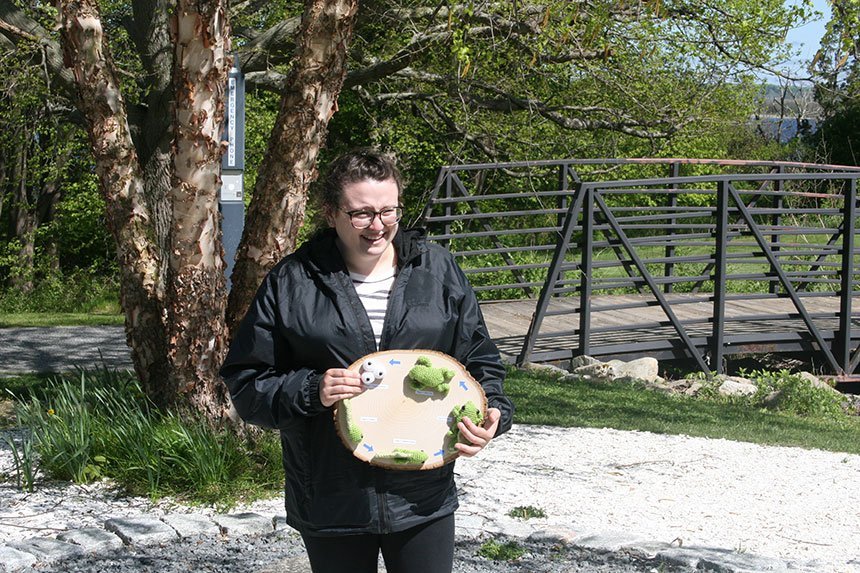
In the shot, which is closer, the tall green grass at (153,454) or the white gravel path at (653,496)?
the white gravel path at (653,496)

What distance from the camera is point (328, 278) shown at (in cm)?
286

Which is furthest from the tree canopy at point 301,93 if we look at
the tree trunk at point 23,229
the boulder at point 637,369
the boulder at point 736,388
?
the tree trunk at point 23,229

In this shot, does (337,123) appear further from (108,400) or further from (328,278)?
(328,278)

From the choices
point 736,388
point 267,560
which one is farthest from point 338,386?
point 736,388

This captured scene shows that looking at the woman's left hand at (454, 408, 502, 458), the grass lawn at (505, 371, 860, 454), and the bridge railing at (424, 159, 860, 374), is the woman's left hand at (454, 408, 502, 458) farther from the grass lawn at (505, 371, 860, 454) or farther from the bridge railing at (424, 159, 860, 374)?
the bridge railing at (424, 159, 860, 374)

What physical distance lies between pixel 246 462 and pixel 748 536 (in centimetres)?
Answer: 237

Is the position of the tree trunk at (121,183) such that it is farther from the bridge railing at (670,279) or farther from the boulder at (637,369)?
the boulder at (637,369)

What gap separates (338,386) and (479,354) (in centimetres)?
50

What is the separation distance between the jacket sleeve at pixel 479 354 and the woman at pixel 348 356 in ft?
0.16

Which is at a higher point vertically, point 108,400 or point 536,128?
point 536,128

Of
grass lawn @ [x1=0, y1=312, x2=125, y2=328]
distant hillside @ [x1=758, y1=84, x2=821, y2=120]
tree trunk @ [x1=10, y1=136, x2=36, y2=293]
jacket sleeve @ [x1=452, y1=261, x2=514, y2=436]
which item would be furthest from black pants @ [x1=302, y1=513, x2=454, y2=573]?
distant hillside @ [x1=758, y1=84, x2=821, y2=120]

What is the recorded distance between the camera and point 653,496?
5.71 meters

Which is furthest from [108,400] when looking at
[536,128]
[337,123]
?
[337,123]

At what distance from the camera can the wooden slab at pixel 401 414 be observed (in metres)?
2.78
